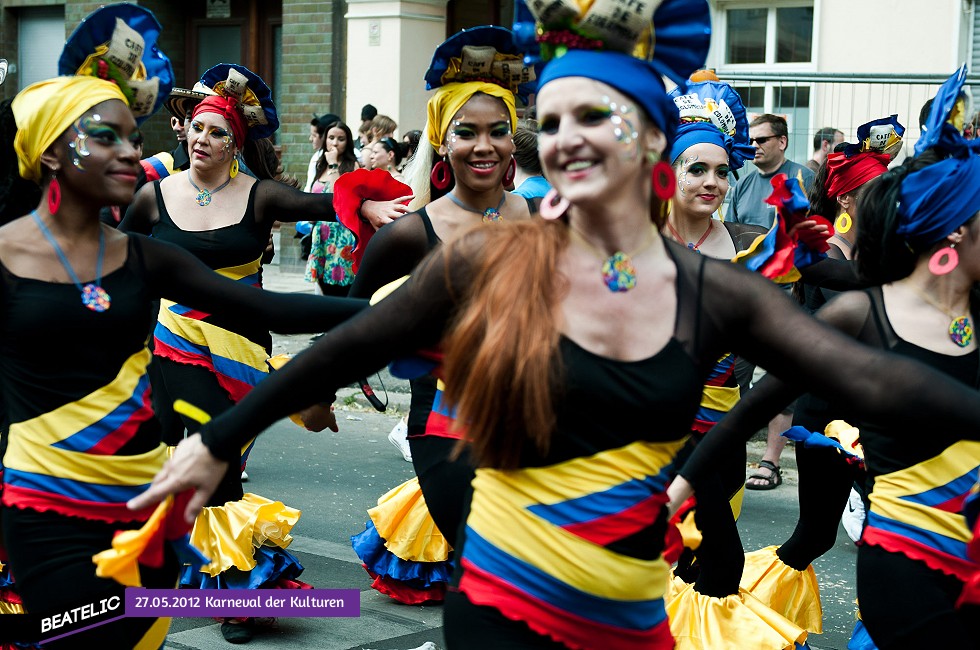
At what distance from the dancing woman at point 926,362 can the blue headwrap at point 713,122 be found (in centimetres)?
189

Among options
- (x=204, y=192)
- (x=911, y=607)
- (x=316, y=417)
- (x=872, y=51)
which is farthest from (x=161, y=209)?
(x=872, y=51)

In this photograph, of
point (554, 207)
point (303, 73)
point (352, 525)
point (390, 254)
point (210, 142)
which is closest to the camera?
point (554, 207)

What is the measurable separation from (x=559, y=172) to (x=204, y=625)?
3.55m

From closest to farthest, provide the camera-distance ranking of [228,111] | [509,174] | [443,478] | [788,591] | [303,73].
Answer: [443,478]
[509,174]
[788,591]
[228,111]
[303,73]

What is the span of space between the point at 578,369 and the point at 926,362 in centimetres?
145

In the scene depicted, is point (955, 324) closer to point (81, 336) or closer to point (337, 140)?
point (81, 336)

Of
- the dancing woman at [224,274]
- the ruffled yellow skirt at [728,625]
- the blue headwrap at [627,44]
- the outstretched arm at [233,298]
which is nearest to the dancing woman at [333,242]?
the dancing woman at [224,274]

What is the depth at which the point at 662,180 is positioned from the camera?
2969mm

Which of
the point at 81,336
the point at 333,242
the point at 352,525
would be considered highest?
the point at 81,336

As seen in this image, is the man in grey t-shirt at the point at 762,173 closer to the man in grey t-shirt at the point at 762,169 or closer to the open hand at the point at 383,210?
the man in grey t-shirt at the point at 762,169

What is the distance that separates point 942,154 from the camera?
13.2 feet

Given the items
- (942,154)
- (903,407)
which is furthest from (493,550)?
(942,154)

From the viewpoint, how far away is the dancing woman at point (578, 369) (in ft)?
9.14

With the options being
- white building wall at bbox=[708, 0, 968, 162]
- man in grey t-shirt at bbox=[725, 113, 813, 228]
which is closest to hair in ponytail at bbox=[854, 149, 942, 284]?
man in grey t-shirt at bbox=[725, 113, 813, 228]
